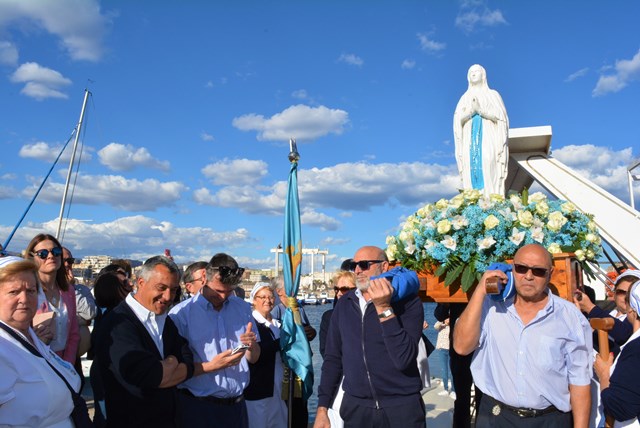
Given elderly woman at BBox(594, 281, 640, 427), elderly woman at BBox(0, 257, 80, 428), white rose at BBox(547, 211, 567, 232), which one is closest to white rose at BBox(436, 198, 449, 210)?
white rose at BBox(547, 211, 567, 232)

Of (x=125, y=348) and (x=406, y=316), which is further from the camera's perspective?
(x=406, y=316)

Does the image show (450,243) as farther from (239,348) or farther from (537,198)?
(239,348)

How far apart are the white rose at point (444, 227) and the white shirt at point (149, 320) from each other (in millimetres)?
1906

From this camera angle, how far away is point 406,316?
3332 mm

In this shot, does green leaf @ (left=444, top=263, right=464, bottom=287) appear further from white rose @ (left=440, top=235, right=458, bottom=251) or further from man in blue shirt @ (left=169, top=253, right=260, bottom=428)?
man in blue shirt @ (left=169, top=253, right=260, bottom=428)

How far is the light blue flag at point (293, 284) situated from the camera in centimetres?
457

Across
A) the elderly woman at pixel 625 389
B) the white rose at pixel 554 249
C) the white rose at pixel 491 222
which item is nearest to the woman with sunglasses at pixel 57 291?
the white rose at pixel 491 222

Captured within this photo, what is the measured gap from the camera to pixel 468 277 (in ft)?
11.7

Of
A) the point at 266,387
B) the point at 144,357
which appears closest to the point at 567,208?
the point at 266,387

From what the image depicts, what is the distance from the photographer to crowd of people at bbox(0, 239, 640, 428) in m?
2.57

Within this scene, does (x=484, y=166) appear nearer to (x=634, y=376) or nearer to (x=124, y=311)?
(x=634, y=376)

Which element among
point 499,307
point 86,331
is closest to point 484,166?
point 499,307

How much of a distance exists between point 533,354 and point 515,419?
0.37 meters

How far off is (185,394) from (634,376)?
267cm
